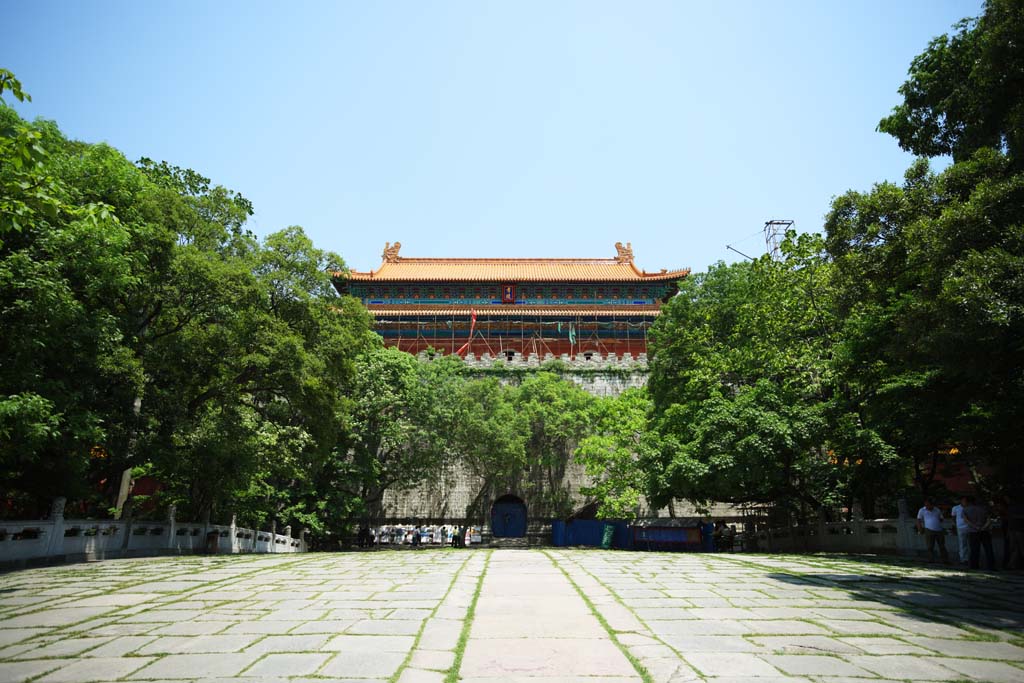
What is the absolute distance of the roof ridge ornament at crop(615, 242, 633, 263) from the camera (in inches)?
1357

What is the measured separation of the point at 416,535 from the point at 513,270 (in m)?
16.2

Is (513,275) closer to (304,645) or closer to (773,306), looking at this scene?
(773,306)

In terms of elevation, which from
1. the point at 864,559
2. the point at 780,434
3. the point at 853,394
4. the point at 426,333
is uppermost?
the point at 426,333

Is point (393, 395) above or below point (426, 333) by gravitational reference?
below

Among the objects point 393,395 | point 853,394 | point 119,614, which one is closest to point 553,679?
point 119,614

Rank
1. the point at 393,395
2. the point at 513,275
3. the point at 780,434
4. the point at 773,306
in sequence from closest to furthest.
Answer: the point at 780,434, the point at 773,306, the point at 393,395, the point at 513,275

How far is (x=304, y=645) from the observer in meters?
3.90

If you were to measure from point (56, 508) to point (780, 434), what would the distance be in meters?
12.7

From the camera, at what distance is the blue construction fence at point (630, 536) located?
647 inches

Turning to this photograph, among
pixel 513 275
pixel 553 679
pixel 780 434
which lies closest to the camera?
pixel 553 679

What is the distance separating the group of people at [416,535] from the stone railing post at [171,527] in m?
10.1

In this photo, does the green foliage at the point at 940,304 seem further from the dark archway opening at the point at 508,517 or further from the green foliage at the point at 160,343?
the dark archway opening at the point at 508,517

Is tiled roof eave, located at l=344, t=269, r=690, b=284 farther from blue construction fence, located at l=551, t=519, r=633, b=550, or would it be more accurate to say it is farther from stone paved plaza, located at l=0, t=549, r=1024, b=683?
stone paved plaza, located at l=0, t=549, r=1024, b=683

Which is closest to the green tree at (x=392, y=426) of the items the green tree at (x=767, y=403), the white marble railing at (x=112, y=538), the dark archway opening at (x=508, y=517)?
the white marble railing at (x=112, y=538)
